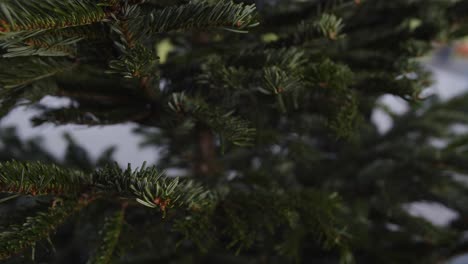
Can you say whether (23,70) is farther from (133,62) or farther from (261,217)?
(261,217)

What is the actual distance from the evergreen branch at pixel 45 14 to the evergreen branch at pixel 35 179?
0.30 feet

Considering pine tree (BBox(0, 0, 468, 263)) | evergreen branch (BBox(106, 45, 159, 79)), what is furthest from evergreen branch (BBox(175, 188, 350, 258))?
evergreen branch (BBox(106, 45, 159, 79))

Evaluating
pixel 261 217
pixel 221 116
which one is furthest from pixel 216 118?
pixel 261 217

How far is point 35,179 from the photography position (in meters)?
0.27

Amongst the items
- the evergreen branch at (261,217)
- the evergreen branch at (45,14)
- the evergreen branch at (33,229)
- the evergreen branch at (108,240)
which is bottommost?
the evergreen branch at (261,217)

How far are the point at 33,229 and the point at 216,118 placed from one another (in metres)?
0.16

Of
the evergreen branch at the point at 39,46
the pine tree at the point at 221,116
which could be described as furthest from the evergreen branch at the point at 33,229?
the evergreen branch at the point at 39,46

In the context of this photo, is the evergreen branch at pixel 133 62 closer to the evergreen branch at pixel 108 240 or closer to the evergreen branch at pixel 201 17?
the evergreen branch at pixel 201 17

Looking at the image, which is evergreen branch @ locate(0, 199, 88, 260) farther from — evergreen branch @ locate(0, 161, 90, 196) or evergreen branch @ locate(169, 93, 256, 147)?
evergreen branch @ locate(169, 93, 256, 147)

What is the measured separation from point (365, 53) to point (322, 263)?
0.37 metres

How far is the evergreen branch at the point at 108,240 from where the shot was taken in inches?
11.5

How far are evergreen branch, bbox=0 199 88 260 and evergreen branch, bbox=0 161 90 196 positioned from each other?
1cm

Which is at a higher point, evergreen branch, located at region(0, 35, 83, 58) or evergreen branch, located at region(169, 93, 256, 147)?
evergreen branch, located at region(0, 35, 83, 58)

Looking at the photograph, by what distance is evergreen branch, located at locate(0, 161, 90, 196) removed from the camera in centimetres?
25
